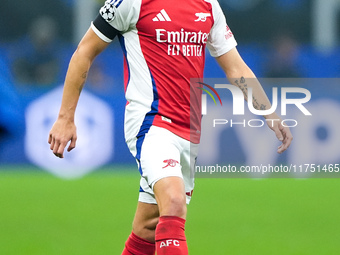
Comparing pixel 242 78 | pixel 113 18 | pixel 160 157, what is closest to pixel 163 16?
pixel 113 18

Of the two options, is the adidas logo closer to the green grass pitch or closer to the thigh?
the thigh

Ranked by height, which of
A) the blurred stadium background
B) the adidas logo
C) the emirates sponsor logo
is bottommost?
the emirates sponsor logo

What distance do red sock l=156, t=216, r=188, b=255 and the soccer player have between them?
0.24 m

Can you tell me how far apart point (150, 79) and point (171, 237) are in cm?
89

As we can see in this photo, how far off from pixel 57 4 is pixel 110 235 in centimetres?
400

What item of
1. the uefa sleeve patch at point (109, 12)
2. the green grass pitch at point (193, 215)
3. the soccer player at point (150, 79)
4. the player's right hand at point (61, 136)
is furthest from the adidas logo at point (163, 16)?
the green grass pitch at point (193, 215)

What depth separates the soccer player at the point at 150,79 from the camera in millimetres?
4031

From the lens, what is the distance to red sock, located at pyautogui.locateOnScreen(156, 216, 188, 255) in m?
3.67

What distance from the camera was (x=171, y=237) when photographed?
145 inches

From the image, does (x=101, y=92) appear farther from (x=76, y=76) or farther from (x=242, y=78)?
(x=76, y=76)

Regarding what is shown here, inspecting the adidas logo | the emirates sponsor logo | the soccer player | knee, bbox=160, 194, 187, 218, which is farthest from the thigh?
the adidas logo

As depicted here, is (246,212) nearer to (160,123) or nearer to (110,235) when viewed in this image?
(110,235)

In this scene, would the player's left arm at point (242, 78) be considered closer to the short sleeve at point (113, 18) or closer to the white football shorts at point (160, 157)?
the white football shorts at point (160, 157)

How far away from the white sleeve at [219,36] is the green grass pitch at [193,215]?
172cm
